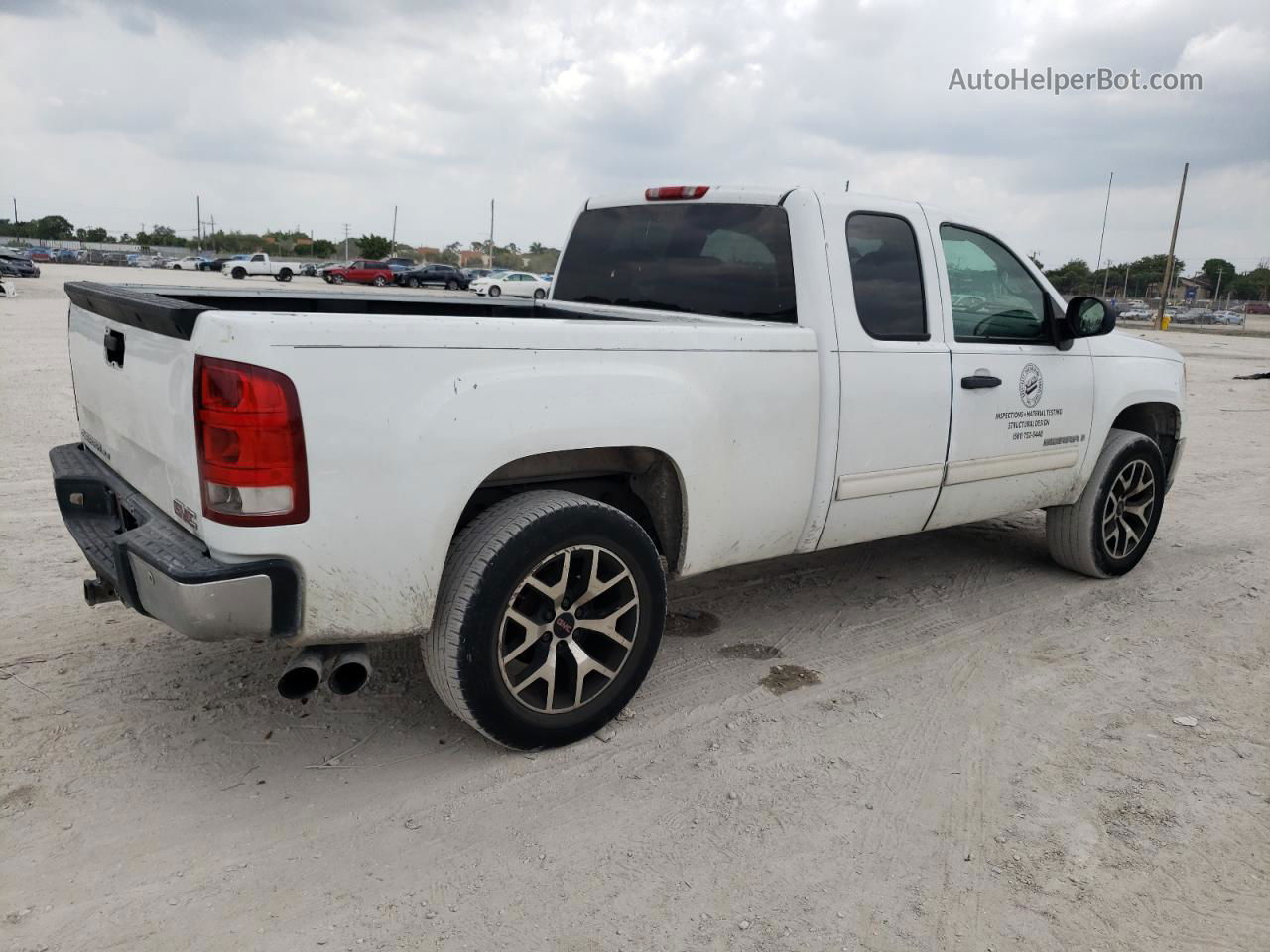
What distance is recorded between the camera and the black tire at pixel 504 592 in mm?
2891

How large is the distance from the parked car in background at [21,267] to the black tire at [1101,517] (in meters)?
41.2

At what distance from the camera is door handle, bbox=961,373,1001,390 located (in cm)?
412

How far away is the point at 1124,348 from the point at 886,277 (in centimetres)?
190

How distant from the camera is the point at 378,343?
2584 millimetres

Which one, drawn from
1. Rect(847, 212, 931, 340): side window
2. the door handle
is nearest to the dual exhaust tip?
Rect(847, 212, 931, 340): side window

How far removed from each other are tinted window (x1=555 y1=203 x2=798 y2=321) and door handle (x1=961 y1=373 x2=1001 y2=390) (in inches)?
36.0

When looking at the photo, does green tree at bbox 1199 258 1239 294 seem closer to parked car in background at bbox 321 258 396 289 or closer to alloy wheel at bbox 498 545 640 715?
parked car in background at bbox 321 258 396 289

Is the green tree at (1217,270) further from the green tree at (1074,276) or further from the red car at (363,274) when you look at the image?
the red car at (363,274)

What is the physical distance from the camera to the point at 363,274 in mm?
46250

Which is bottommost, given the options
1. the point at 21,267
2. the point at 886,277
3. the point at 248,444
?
the point at 21,267

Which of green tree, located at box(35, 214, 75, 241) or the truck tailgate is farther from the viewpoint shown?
green tree, located at box(35, 214, 75, 241)

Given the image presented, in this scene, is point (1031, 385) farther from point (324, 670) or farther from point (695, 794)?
point (324, 670)

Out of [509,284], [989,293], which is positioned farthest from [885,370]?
[509,284]

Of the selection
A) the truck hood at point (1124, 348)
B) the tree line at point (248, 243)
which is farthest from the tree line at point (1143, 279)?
the truck hood at point (1124, 348)
